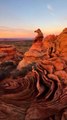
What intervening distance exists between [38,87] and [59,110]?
6.87 feet

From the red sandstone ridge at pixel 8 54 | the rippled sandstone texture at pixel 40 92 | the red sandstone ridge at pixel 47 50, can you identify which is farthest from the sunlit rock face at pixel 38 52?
the red sandstone ridge at pixel 8 54

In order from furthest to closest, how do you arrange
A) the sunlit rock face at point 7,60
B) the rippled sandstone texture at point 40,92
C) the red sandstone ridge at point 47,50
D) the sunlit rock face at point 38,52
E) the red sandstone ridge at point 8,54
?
the red sandstone ridge at point 8,54 < the sunlit rock face at point 38,52 < the sunlit rock face at point 7,60 < the red sandstone ridge at point 47,50 < the rippled sandstone texture at point 40,92

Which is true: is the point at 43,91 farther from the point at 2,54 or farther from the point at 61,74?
the point at 2,54

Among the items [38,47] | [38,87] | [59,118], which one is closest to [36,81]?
[38,87]

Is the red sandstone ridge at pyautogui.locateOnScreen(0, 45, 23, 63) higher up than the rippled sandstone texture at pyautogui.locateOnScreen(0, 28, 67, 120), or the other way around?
the red sandstone ridge at pyautogui.locateOnScreen(0, 45, 23, 63)

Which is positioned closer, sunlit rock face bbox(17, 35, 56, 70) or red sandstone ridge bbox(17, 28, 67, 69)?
red sandstone ridge bbox(17, 28, 67, 69)

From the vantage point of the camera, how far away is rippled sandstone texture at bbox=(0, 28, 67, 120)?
42.2ft

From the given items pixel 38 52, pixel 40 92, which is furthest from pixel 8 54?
pixel 40 92

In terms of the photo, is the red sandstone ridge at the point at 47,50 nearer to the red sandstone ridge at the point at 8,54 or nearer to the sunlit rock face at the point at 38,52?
the sunlit rock face at the point at 38,52

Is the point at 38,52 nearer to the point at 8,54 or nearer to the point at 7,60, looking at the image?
the point at 7,60

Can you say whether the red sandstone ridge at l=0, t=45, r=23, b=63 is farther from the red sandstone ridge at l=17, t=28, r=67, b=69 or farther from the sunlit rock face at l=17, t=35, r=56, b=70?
the red sandstone ridge at l=17, t=28, r=67, b=69

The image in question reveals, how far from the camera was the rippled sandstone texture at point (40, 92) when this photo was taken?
42.2 feet

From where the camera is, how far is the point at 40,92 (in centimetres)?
1447

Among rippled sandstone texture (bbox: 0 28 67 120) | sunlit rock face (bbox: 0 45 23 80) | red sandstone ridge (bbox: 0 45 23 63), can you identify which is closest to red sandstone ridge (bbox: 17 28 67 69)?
rippled sandstone texture (bbox: 0 28 67 120)
